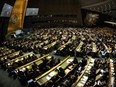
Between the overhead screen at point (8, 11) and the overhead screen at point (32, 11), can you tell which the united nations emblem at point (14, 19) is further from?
the overhead screen at point (32, 11)

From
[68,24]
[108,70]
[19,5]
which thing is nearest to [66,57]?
[108,70]

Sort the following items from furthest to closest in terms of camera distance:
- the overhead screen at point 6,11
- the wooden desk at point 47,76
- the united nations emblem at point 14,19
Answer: the overhead screen at point 6,11
the united nations emblem at point 14,19
the wooden desk at point 47,76

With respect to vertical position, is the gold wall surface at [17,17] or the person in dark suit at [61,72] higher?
the gold wall surface at [17,17]

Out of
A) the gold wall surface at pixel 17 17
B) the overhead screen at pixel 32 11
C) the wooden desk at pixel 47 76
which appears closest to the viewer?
the wooden desk at pixel 47 76

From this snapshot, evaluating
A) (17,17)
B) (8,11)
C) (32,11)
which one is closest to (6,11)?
(8,11)

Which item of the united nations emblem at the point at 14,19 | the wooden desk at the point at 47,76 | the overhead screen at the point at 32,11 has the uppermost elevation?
the overhead screen at the point at 32,11

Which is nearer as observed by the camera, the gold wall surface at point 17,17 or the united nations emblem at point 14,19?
the gold wall surface at point 17,17

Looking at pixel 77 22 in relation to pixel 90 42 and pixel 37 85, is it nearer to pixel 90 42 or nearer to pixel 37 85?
pixel 90 42

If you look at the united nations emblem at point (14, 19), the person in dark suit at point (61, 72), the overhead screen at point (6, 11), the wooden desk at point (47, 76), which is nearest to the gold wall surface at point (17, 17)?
the united nations emblem at point (14, 19)

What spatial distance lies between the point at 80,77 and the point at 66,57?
15.5ft

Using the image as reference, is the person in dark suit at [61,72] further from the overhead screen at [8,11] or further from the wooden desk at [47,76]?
the overhead screen at [8,11]

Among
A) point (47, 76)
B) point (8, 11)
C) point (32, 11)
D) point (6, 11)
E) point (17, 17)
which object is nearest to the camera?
point (47, 76)

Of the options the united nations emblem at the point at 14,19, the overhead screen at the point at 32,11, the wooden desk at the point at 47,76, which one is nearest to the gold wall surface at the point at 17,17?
the united nations emblem at the point at 14,19

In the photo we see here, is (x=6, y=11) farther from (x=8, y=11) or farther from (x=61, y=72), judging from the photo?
(x=61, y=72)
